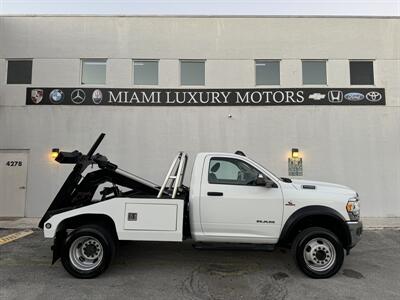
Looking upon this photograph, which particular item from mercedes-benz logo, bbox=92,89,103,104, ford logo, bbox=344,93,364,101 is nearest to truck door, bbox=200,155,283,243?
mercedes-benz logo, bbox=92,89,103,104

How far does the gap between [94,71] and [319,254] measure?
31.0 ft

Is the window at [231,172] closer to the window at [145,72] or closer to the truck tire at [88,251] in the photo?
the truck tire at [88,251]

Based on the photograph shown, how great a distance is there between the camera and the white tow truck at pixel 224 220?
5.57m

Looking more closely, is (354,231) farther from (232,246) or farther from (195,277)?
(195,277)

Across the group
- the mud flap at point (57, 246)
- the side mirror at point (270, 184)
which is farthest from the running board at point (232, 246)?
the mud flap at point (57, 246)

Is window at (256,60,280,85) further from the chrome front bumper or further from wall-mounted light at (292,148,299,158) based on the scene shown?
the chrome front bumper

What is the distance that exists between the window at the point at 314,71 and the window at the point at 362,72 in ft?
3.19

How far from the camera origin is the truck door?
569 centimetres

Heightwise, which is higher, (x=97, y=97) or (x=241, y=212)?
(x=97, y=97)

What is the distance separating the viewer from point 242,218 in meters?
5.70

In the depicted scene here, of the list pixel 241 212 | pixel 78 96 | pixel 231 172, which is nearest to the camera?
pixel 241 212

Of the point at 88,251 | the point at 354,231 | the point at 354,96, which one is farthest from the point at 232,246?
the point at 354,96

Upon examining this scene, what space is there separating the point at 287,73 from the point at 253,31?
188cm

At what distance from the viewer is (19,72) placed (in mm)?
11641
